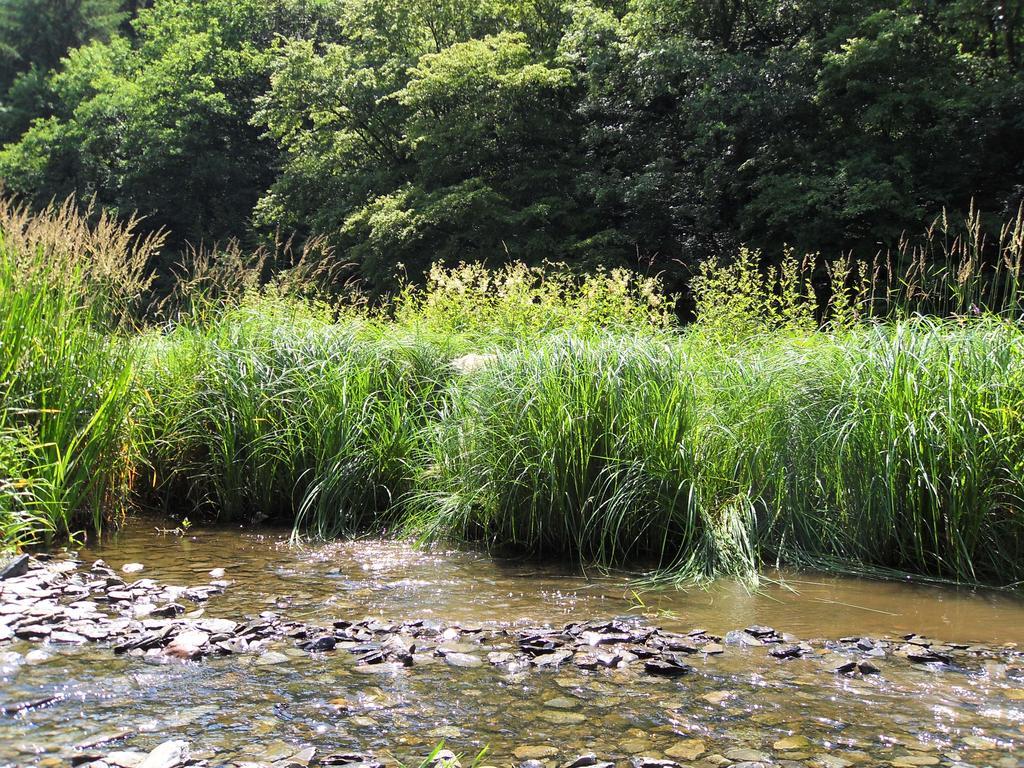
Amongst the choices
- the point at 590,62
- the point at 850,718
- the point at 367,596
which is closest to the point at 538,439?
the point at 367,596

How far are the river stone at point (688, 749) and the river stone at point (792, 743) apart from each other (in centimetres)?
24

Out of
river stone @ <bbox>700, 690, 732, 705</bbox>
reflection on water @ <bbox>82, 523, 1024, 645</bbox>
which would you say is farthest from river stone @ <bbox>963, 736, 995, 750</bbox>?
reflection on water @ <bbox>82, 523, 1024, 645</bbox>

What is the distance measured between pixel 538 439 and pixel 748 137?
52.5ft

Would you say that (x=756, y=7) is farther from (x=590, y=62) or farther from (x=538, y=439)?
(x=538, y=439)

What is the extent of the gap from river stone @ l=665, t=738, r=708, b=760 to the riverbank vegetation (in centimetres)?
212

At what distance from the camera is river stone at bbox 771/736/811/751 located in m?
2.91

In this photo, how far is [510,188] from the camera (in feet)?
68.5

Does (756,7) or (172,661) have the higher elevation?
(756,7)

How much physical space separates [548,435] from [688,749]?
266cm

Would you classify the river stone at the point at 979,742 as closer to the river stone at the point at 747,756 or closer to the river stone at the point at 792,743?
the river stone at the point at 792,743

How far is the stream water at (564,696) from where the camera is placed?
2895 millimetres

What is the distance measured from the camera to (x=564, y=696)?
336 cm

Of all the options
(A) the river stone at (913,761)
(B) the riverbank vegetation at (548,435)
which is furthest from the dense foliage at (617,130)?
(A) the river stone at (913,761)

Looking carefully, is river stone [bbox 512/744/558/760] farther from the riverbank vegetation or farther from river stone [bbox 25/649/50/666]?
the riverbank vegetation
